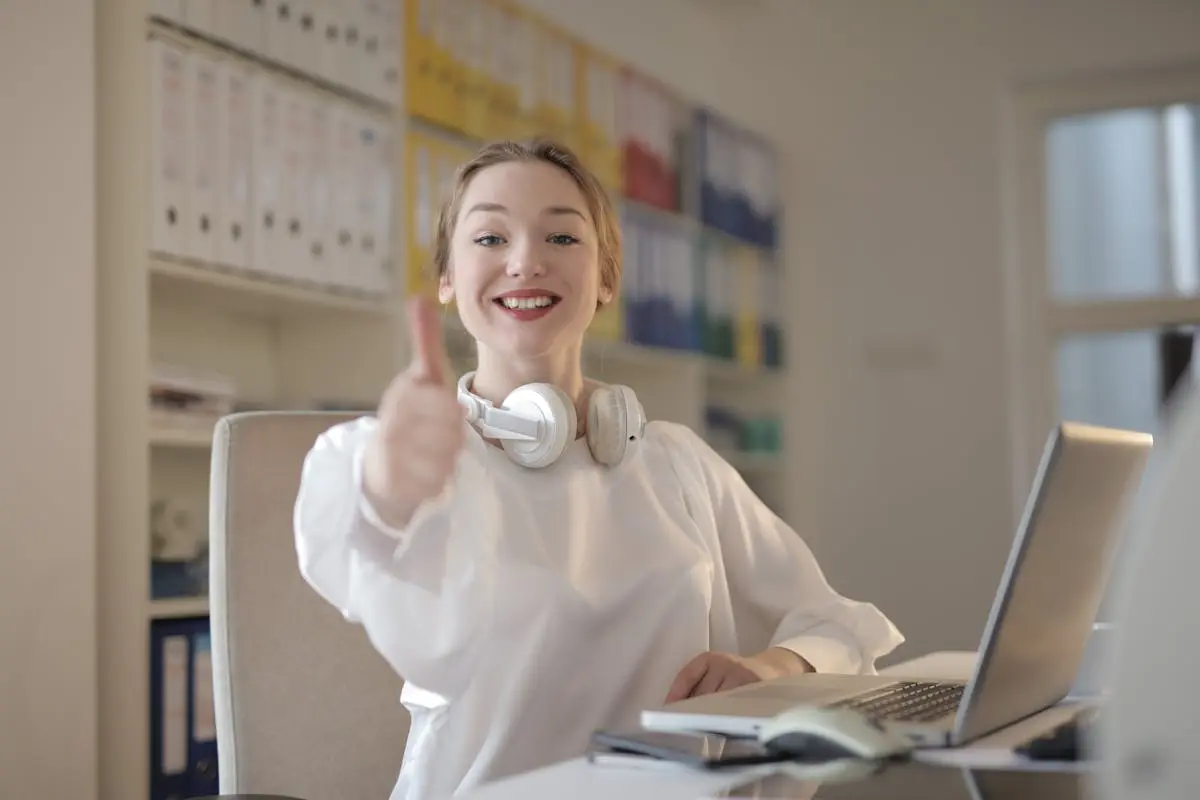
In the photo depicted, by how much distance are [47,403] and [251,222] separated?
2.12ft

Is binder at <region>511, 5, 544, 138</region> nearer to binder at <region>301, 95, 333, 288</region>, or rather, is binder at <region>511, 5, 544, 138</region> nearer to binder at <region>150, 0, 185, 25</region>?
binder at <region>301, 95, 333, 288</region>

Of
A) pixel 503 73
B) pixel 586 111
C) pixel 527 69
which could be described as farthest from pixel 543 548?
pixel 586 111

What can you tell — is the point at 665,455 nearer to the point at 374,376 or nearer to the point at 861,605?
the point at 861,605

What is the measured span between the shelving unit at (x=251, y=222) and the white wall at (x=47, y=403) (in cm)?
10

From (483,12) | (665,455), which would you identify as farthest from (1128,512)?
(483,12)

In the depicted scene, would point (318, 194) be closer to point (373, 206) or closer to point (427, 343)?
point (373, 206)

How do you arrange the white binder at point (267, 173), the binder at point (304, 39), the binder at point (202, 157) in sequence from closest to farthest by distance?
1. the binder at point (202, 157)
2. the white binder at point (267, 173)
3. the binder at point (304, 39)

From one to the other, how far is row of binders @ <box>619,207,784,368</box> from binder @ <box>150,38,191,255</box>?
1.63m

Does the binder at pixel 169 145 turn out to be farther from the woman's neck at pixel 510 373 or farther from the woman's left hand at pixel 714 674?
the woman's left hand at pixel 714 674

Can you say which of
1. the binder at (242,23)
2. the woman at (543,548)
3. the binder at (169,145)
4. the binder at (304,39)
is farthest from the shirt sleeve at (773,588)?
the binder at (304,39)

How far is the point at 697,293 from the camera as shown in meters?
4.82

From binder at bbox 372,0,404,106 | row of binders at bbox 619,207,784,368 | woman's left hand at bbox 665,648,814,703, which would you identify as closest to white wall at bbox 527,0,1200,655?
row of binders at bbox 619,207,784,368

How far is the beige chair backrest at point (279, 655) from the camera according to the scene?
1433 mm

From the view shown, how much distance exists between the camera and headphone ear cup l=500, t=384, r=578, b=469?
137 cm
